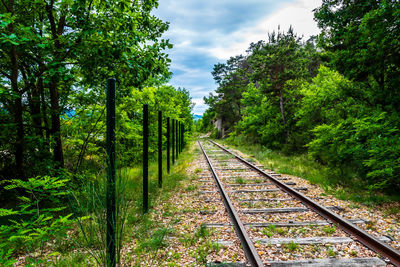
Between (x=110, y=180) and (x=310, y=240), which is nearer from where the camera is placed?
(x=110, y=180)

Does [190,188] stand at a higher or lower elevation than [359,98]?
lower

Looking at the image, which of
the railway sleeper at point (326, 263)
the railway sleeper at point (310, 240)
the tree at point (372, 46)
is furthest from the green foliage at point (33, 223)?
the tree at point (372, 46)

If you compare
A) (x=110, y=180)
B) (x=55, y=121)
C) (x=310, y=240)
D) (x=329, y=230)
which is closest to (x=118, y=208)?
(x=110, y=180)

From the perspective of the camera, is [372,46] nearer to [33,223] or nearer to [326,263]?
[326,263]

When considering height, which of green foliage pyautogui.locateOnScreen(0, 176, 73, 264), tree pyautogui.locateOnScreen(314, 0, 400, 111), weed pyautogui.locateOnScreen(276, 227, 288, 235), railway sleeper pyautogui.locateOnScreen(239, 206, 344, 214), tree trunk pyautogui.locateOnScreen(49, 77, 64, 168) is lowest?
weed pyautogui.locateOnScreen(276, 227, 288, 235)

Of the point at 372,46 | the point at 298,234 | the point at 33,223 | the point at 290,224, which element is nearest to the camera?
the point at 33,223

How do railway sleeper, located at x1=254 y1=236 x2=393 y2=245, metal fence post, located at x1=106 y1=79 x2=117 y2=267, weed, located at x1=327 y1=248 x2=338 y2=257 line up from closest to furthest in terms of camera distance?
metal fence post, located at x1=106 y1=79 x2=117 y2=267
weed, located at x1=327 y1=248 x2=338 y2=257
railway sleeper, located at x1=254 y1=236 x2=393 y2=245

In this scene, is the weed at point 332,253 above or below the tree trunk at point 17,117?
below

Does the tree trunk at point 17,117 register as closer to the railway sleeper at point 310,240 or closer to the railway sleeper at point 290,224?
the railway sleeper at point 290,224

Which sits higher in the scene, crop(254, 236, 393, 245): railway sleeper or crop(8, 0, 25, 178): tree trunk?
crop(8, 0, 25, 178): tree trunk

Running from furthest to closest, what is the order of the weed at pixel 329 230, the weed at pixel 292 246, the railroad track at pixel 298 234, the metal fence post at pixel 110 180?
the weed at pixel 329 230 < the weed at pixel 292 246 < the railroad track at pixel 298 234 < the metal fence post at pixel 110 180

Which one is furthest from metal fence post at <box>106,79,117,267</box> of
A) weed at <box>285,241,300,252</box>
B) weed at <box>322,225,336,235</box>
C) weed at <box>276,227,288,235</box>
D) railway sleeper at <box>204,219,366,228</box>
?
weed at <box>322,225,336,235</box>

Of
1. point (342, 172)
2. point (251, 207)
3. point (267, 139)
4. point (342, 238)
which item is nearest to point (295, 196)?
point (251, 207)

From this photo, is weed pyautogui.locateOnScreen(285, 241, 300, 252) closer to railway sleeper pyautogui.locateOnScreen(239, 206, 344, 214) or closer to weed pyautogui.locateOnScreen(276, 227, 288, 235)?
weed pyautogui.locateOnScreen(276, 227, 288, 235)
